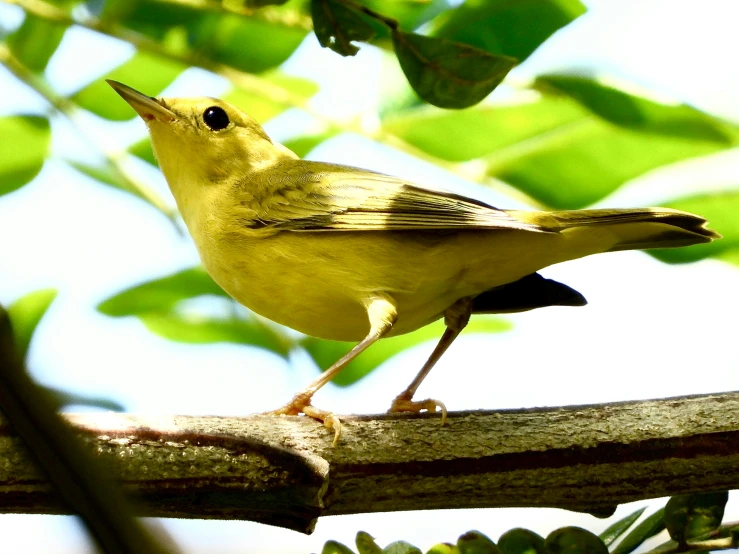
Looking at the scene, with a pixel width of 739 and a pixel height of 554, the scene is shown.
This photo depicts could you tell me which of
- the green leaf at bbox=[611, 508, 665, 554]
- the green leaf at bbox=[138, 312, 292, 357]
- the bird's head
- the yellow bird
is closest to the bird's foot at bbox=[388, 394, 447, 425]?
the yellow bird

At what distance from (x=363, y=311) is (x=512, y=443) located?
1259 millimetres

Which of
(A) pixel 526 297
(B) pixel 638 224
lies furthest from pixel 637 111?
(A) pixel 526 297

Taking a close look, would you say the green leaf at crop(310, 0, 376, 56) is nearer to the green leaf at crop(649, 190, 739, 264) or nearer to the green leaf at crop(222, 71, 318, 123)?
the green leaf at crop(222, 71, 318, 123)

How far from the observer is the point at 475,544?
2051mm

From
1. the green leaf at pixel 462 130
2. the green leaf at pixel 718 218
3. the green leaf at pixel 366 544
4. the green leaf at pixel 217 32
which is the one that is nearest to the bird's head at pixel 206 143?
the green leaf at pixel 217 32

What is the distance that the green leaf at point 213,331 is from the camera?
354 cm

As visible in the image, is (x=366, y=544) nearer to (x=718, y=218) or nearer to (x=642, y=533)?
(x=642, y=533)

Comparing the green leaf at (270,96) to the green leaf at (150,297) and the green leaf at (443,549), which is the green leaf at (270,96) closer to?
the green leaf at (150,297)

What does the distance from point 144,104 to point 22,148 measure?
0.70m

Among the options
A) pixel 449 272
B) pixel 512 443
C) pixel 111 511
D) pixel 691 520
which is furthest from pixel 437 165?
pixel 111 511

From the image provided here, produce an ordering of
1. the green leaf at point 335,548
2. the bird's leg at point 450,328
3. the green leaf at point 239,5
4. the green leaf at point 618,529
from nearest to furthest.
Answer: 1. the green leaf at point 335,548
2. the green leaf at point 618,529
3. the green leaf at point 239,5
4. the bird's leg at point 450,328

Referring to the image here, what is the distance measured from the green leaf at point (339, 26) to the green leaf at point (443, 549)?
148 centimetres

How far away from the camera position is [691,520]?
7.40 ft

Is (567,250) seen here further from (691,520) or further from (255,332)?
(691,520)
